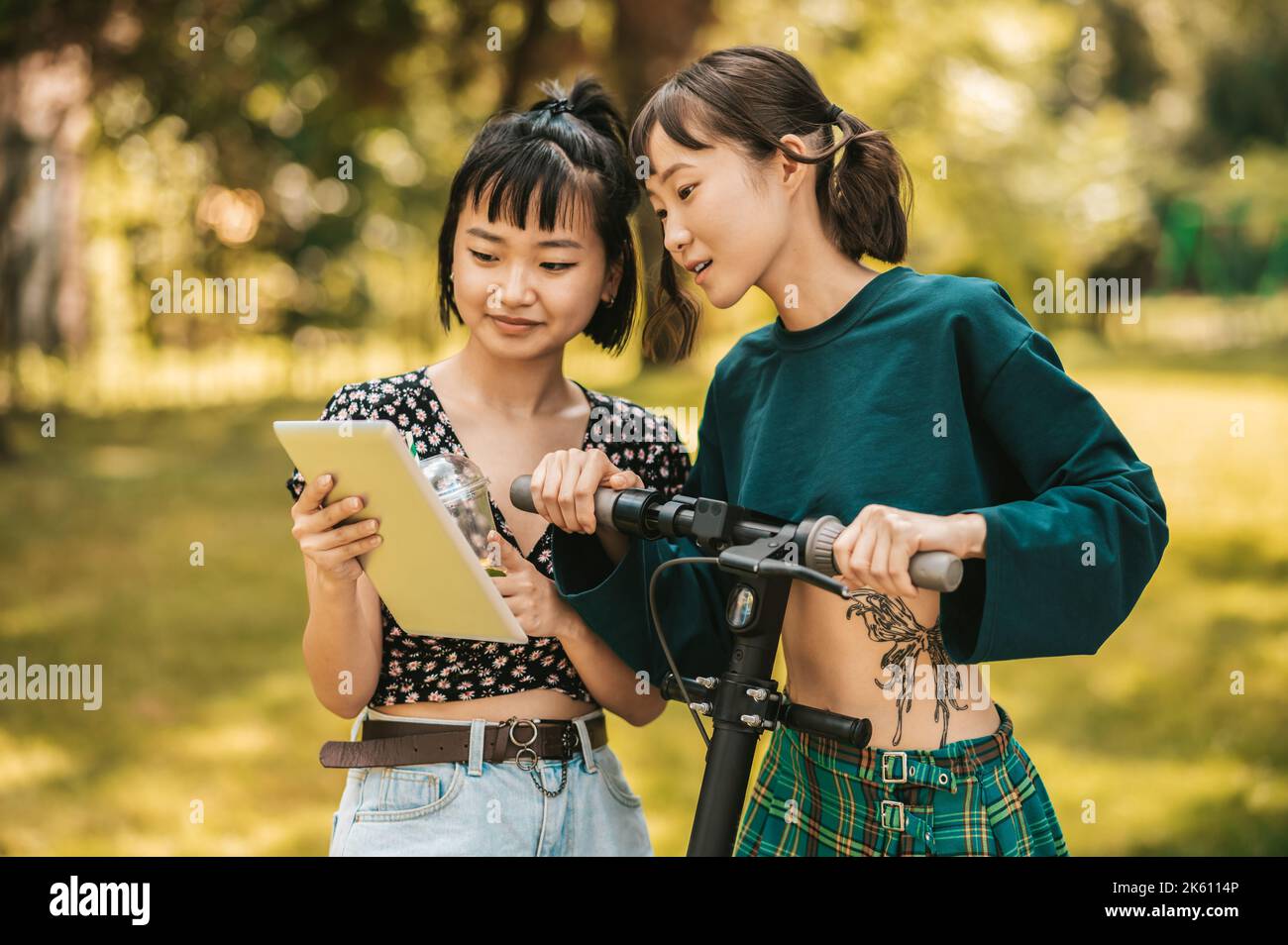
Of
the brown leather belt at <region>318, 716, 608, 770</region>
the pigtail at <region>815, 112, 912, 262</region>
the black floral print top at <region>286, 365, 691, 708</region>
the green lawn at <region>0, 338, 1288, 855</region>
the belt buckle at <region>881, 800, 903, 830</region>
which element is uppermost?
the pigtail at <region>815, 112, 912, 262</region>

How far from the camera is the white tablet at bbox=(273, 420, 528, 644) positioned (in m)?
1.83

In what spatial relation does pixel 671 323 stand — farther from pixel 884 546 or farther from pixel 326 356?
pixel 326 356

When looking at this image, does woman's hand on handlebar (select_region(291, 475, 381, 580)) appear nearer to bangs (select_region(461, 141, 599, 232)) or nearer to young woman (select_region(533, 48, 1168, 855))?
young woman (select_region(533, 48, 1168, 855))

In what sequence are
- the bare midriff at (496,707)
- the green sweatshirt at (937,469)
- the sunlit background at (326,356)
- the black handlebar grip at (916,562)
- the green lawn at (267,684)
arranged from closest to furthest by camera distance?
the black handlebar grip at (916,562)
the green sweatshirt at (937,469)
the bare midriff at (496,707)
the green lawn at (267,684)
the sunlit background at (326,356)

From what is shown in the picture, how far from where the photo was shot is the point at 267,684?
660cm

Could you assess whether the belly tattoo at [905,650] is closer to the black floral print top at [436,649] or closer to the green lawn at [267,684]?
the black floral print top at [436,649]

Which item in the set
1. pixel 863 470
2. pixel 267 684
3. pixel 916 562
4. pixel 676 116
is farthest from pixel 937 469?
pixel 267 684

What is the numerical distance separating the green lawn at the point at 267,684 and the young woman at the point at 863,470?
2.08 m

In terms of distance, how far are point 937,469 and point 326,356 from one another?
11.9m

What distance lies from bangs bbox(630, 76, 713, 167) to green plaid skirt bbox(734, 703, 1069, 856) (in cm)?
97

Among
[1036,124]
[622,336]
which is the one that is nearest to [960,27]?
[1036,124]

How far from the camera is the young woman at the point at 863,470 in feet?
6.12

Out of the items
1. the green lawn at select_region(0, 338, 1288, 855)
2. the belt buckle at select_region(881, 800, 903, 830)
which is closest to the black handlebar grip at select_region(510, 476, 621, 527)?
the belt buckle at select_region(881, 800, 903, 830)

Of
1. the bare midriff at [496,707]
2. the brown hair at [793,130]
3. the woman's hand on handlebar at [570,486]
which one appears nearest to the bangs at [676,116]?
the brown hair at [793,130]
